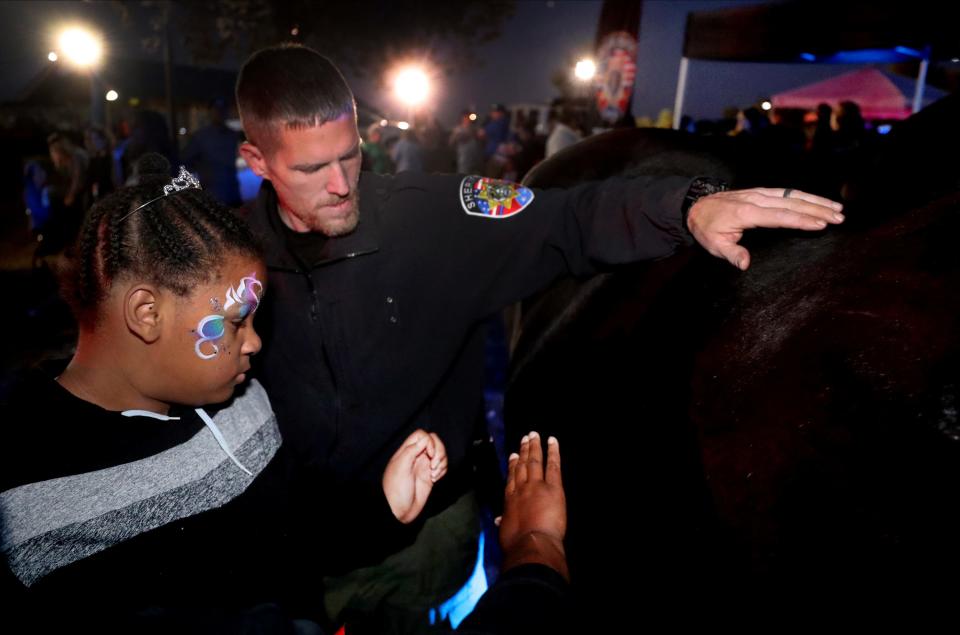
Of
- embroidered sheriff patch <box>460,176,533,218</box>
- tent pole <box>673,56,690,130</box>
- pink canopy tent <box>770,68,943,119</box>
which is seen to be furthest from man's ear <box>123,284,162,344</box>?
pink canopy tent <box>770,68,943,119</box>

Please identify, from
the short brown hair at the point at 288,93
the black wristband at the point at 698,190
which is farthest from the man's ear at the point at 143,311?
the black wristband at the point at 698,190

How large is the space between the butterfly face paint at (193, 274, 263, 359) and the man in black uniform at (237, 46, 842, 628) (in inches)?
19.3

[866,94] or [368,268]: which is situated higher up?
[866,94]

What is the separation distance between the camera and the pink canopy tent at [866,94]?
10820 mm

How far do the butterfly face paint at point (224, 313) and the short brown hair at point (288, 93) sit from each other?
728 millimetres

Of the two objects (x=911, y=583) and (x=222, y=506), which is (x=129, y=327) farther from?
(x=911, y=583)

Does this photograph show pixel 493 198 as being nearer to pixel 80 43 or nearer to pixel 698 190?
pixel 698 190

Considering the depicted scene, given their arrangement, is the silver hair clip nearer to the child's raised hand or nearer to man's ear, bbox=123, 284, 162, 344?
man's ear, bbox=123, 284, 162, 344

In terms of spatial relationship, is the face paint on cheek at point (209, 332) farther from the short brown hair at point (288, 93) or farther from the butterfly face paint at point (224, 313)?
the short brown hair at point (288, 93)

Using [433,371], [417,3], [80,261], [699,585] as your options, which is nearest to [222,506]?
[80,261]

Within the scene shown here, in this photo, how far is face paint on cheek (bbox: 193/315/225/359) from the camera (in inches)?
46.1

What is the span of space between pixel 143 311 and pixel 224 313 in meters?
0.14

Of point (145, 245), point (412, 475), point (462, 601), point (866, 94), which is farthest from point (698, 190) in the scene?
point (866, 94)

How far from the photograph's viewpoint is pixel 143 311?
1.11 metres
